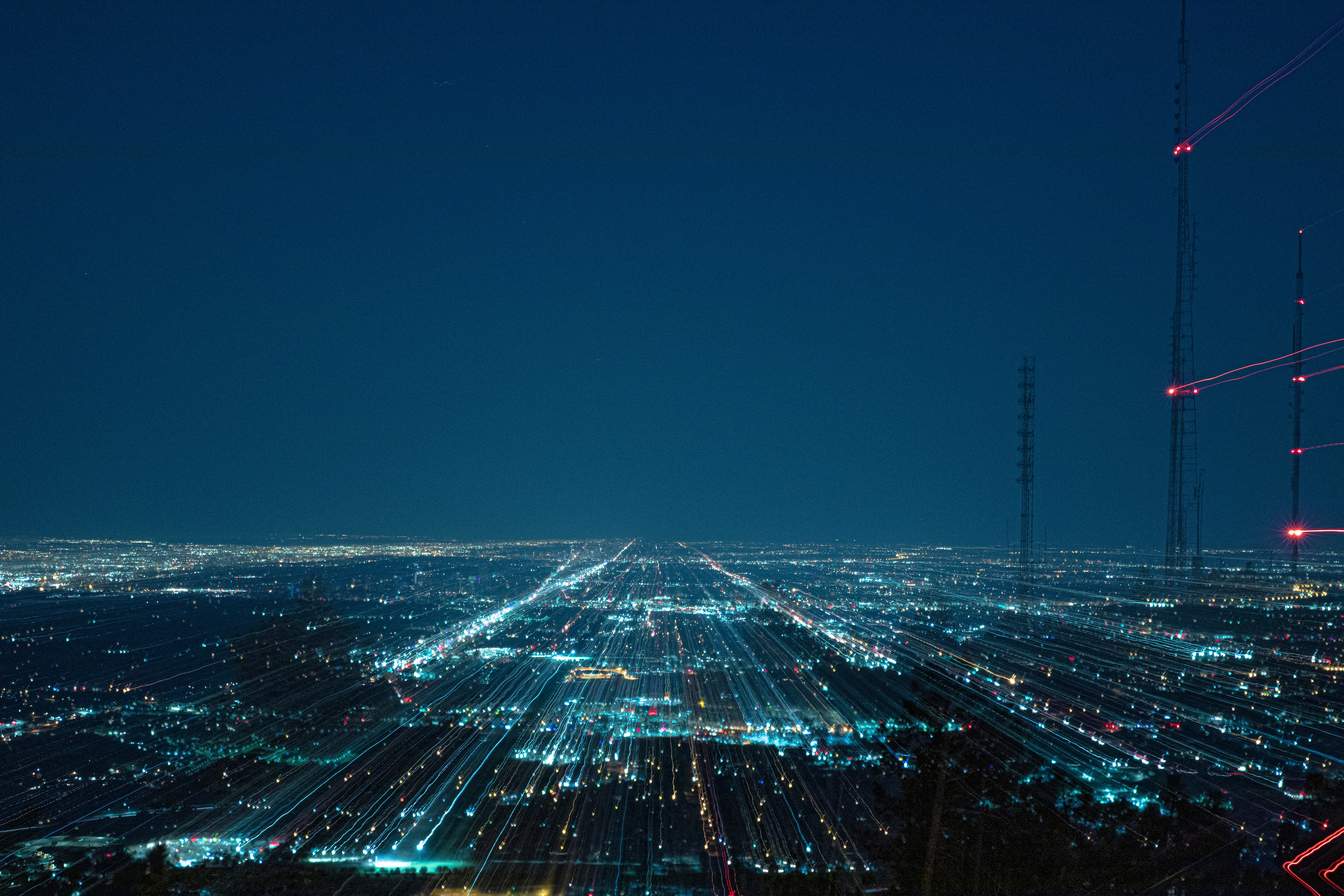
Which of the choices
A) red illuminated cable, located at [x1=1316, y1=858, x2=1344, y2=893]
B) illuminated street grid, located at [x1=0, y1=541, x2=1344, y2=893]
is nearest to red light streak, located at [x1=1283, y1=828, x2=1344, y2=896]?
red illuminated cable, located at [x1=1316, y1=858, x2=1344, y2=893]

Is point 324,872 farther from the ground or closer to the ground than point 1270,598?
closer to the ground

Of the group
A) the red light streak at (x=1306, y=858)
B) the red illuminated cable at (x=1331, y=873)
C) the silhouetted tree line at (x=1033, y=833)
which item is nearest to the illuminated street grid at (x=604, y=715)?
the red light streak at (x=1306, y=858)

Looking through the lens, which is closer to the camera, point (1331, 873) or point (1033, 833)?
point (1331, 873)

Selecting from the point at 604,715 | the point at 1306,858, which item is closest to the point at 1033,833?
the point at 1306,858

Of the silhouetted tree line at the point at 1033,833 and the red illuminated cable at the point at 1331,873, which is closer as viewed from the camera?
the red illuminated cable at the point at 1331,873

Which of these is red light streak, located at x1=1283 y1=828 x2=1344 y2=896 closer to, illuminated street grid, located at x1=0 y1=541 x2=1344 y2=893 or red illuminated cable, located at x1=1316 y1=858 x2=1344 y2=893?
red illuminated cable, located at x1=1316 y1=858 x2=1344 y2=893

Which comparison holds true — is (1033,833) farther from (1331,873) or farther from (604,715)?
(604,715)

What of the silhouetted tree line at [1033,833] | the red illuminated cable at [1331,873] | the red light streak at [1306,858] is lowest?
the silhouetted tree line at [1033,833]

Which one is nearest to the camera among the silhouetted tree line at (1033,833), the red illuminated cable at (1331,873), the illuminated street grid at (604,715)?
the red illuminated cable at (1331,873)

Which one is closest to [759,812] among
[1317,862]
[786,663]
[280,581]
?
[1317,862]

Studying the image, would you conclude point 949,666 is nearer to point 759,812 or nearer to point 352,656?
point 759,812

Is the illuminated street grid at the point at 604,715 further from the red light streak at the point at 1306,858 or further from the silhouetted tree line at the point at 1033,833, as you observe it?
the silhouetted tree line at the point at 1033,833
